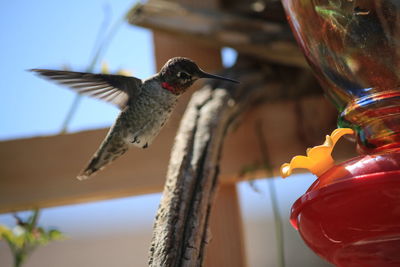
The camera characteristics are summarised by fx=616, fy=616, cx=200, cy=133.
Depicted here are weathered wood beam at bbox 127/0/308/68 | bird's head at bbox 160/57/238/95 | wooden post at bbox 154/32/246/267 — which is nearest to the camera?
bird's head at bbox 160/57/238/95

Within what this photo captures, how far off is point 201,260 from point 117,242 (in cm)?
220

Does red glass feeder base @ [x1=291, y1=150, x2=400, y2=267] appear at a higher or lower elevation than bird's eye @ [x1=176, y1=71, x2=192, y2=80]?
lower

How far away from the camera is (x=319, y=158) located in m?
1.07

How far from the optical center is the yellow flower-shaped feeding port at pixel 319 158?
105 cm

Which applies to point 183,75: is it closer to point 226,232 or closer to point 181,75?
point 181,75

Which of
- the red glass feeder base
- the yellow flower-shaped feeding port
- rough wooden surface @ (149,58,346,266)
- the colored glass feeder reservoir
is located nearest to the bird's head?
rough wooden surface @ (149,58,346,266)

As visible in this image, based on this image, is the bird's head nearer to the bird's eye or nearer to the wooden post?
the bird's eye

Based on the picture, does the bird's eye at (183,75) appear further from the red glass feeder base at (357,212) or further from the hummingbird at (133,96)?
A: the red glass feeder base at (357,212)

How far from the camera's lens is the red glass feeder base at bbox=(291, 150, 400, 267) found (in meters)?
0.91

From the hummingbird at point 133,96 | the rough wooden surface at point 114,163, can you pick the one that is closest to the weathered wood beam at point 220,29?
the rough wooden surface at point 114,163

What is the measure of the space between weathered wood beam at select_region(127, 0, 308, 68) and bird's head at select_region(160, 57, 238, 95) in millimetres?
519

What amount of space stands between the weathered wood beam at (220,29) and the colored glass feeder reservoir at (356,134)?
582 millimetres

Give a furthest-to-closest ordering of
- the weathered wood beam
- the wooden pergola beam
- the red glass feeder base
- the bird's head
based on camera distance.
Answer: the weathered wood beam < the wooden pergola beam < the bird's head < the red glass feeder base

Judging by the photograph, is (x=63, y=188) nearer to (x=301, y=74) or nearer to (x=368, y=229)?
(x=301, y=74)
